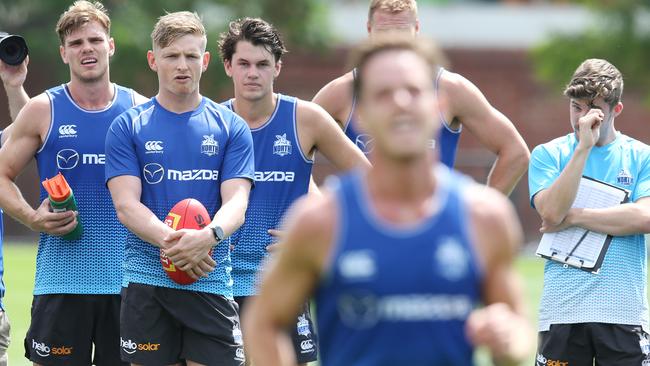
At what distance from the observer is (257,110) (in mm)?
7969

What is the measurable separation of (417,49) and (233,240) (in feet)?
12.6

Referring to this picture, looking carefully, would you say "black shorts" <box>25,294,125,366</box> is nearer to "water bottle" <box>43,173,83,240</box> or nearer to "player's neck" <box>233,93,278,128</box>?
"water bottle" <box>43,173,83,240</box>

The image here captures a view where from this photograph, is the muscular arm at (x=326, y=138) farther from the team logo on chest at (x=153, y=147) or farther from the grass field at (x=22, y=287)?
the grass field at (x=22, y=287)

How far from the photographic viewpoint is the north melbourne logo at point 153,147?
714 cm

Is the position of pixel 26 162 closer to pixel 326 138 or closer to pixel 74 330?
pixel 74 330

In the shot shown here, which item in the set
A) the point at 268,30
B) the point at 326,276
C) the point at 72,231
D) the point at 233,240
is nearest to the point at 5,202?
the point at 72,231

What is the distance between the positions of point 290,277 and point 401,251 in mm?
410

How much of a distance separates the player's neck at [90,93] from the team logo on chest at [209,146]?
0.99 meters

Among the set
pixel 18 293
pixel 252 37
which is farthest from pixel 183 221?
pixel 18 293

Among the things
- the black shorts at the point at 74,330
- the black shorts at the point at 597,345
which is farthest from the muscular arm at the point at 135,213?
the black shorts at the point at 597,345

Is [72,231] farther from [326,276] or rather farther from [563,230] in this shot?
[326,276]

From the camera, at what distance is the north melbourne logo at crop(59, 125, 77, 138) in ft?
25.3

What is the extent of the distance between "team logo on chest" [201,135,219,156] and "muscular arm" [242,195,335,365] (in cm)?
288

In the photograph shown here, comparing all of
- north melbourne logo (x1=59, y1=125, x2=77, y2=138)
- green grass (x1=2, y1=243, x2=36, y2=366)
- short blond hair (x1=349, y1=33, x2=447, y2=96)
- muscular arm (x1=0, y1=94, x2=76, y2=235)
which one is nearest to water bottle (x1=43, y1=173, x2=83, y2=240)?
muscular arm (x1=0, y1=94, x2=76, y2=235)
